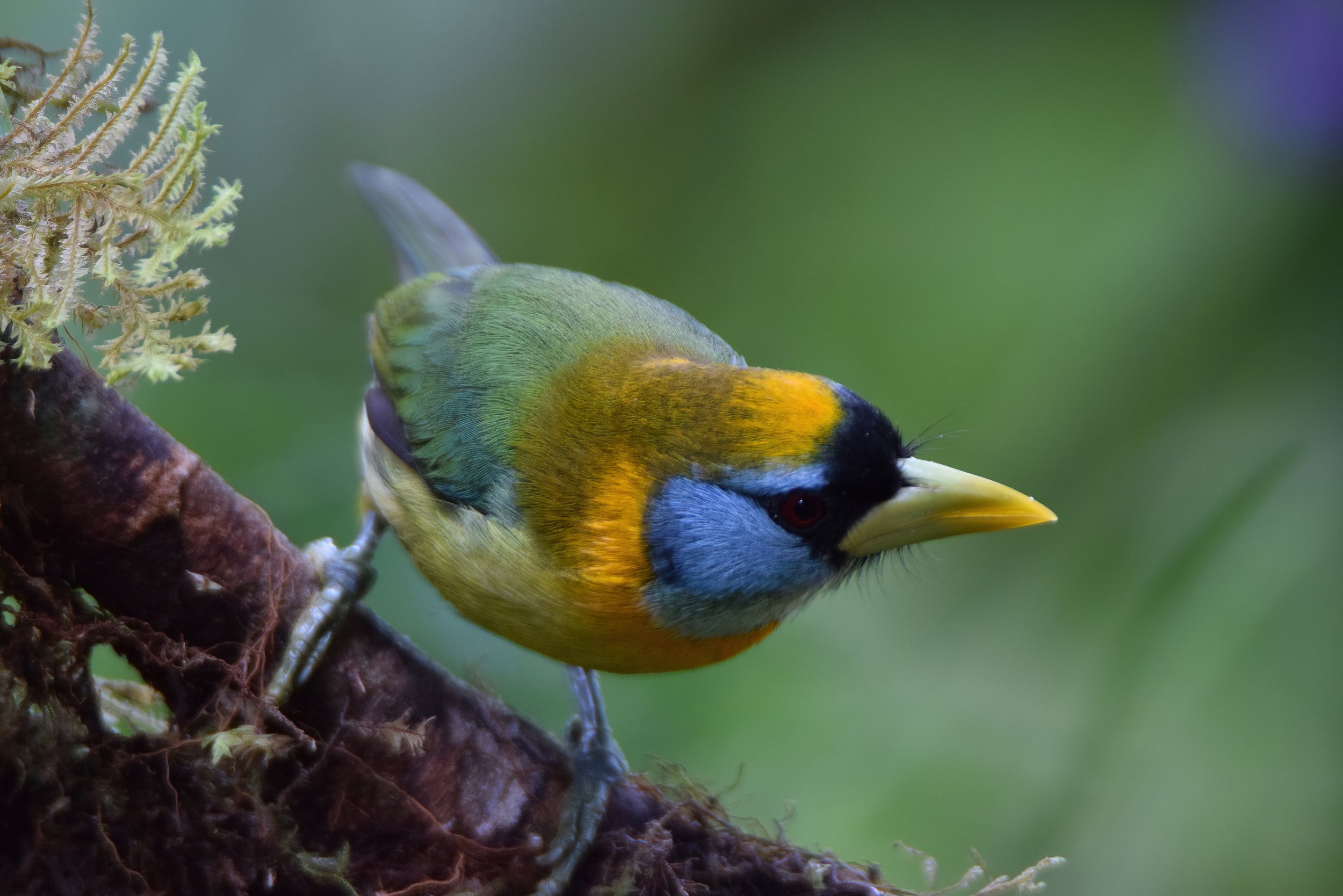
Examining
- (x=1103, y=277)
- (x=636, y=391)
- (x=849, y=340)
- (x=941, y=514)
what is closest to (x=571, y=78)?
(x=849, y=340)

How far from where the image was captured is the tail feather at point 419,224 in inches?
154

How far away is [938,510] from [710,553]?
0.51m

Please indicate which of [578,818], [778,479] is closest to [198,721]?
[578,818]

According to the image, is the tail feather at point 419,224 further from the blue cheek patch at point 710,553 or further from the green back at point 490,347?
the blue cheek patch at point 710,553

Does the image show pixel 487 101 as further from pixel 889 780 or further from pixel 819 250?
pixel 889 780

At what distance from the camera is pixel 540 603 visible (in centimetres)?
234

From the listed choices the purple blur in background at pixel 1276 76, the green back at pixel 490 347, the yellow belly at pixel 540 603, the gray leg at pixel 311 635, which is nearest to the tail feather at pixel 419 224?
the green back at pixel 490 347

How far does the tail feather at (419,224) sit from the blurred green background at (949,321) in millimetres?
631

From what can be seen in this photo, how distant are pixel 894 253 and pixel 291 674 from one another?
4037 mm

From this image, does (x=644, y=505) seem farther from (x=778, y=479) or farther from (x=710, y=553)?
(x=778, y=479)

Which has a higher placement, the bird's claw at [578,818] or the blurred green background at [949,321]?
the blurred green background at [949,321]

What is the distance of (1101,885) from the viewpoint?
3293 mm

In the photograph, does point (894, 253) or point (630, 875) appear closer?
point (630, 875)

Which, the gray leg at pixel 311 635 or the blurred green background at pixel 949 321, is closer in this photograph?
the gray leg at pixel 311 635
